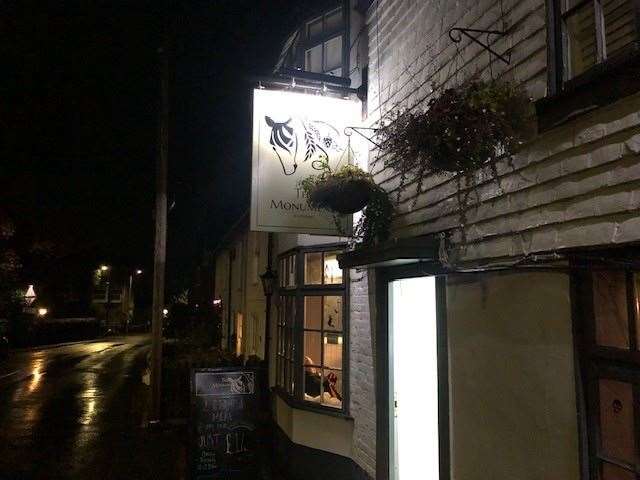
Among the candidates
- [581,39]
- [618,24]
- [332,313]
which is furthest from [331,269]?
[618,24]

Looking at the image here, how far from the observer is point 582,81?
3045 mm

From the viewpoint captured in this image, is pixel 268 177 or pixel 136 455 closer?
pixel 268 177

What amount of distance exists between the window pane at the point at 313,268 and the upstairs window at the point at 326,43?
114 inches

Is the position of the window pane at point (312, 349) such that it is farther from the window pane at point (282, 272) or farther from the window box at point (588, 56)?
the window box at point (588, 56)

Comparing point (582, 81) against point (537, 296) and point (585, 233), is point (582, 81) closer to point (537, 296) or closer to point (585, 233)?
point (585, 233)

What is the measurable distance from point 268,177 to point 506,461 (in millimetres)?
3787

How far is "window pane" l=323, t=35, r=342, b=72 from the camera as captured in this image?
8164 mm

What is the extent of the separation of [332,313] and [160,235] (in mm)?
5722

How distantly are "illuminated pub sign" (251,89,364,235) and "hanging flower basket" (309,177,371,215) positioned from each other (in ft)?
1.55

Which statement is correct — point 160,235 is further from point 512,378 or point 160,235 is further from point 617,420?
point 617,420

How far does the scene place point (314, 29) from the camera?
8.77 metres

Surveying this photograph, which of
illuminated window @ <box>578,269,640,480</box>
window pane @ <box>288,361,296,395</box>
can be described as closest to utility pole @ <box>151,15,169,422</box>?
window pane @ <box>288,361,296,395</box>

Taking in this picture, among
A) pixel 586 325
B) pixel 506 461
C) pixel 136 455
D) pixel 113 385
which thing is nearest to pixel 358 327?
pixel 506 461

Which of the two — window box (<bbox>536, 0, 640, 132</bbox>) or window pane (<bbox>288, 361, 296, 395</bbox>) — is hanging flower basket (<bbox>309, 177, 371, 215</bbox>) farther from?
window pane (<bbox>288, 361, 296, 395</bbox>)
